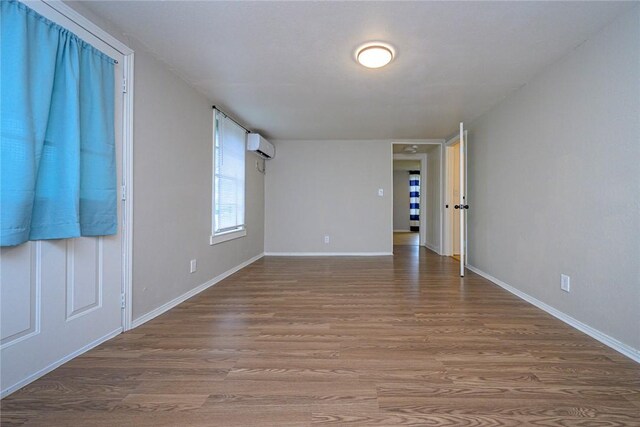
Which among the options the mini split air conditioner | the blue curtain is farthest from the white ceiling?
the mini split air conditioner

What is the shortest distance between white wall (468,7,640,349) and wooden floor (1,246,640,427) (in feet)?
1.04

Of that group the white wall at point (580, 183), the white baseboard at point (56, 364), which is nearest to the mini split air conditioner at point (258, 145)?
the white baseboard at point (56, 364)

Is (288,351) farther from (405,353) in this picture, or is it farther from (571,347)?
(571,347)

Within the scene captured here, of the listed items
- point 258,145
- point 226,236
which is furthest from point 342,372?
point 258,145

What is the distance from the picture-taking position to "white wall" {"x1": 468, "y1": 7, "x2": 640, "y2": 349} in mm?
1687

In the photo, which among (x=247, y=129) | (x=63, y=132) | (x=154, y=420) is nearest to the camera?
(x=154, y=420)

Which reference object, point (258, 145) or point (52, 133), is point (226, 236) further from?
point (52, 133)

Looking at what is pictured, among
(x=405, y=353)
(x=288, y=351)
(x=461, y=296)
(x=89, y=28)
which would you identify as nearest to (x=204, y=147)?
(x=89, y=28)

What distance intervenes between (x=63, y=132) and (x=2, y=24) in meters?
0.48

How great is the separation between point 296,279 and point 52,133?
8.63 feet

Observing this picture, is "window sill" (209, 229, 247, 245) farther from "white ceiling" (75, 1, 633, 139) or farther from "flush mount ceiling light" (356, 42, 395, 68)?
"flush mount ceiling light" (356, 42, 395, 68)

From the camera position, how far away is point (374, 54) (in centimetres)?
214

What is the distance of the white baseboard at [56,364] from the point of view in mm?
1299

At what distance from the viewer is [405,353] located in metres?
1.71
